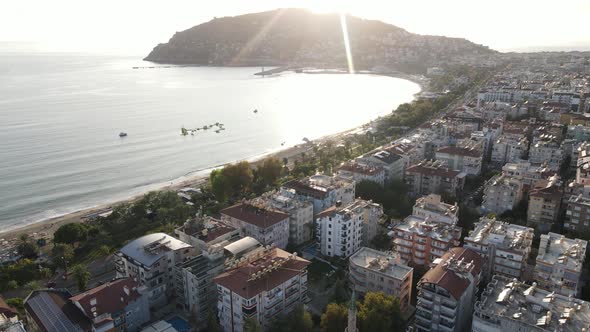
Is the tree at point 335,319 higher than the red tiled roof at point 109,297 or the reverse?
the reverse

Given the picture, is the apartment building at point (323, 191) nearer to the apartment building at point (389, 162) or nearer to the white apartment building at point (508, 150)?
the apartment building at point (389, 162)

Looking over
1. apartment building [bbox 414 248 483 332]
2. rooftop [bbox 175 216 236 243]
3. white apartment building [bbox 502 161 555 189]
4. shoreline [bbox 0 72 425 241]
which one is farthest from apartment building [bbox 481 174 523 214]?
shoreline [bbox 0 72 425 241]

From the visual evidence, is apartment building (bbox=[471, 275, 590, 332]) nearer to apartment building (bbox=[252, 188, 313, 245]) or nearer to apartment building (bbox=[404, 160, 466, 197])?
apartment building (bbox=[252, 188, 313, 245])

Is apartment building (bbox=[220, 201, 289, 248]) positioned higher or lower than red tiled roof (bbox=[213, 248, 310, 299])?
lower

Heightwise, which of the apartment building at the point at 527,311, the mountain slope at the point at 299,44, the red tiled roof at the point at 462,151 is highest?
the mountain slope at the point at 299,44

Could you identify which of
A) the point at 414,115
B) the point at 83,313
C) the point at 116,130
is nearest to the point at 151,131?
the point at 116,130

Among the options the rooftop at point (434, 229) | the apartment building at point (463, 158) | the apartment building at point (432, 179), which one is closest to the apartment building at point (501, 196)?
the apartment building at point (432, 179)
